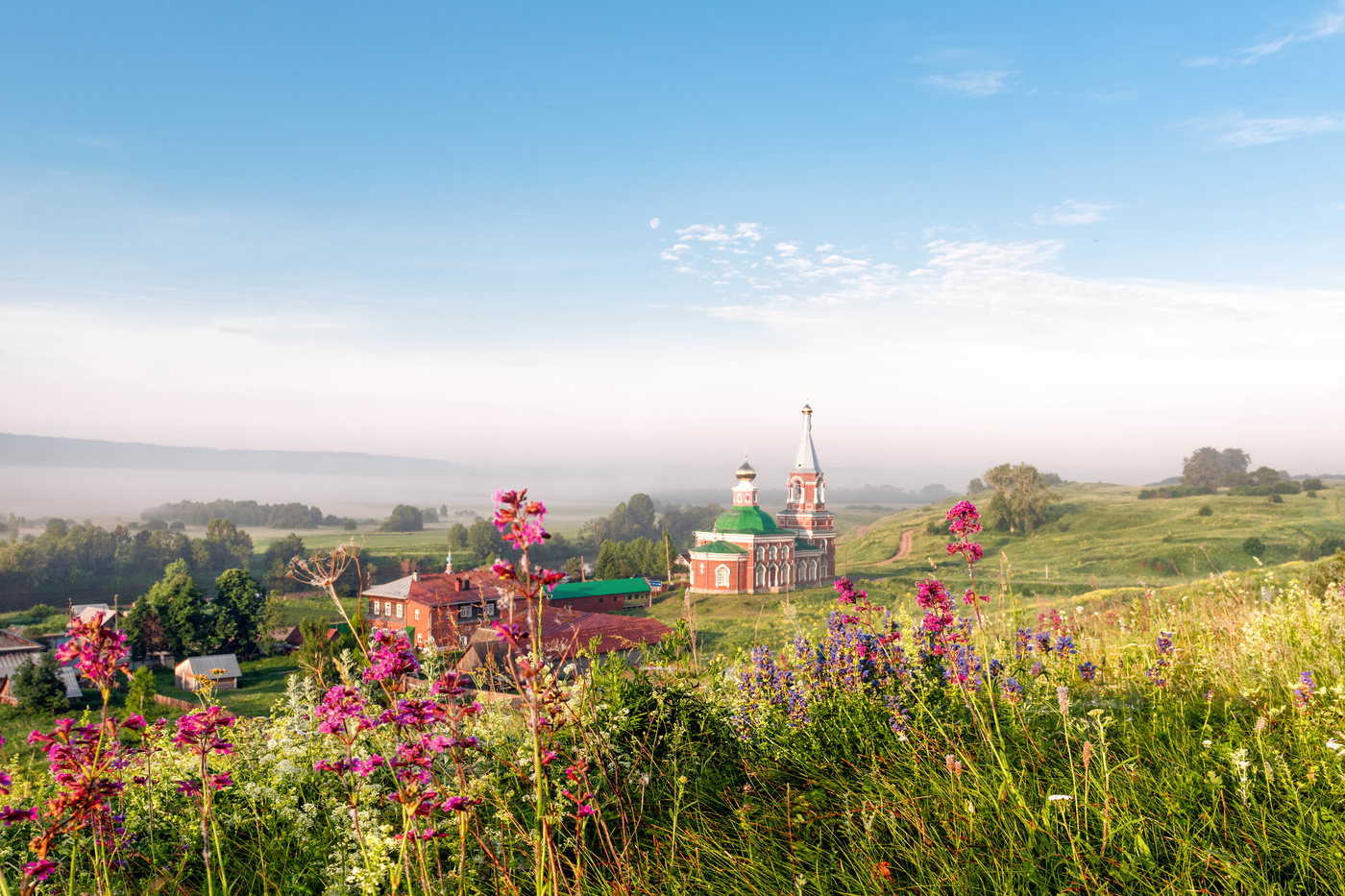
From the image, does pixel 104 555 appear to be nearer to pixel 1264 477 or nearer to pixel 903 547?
pixel 903 547

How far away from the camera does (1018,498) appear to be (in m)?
73.0

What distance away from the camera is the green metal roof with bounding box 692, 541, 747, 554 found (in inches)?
2253

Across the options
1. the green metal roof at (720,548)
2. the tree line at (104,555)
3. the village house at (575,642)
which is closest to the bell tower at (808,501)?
the green metal roof at (720,548)

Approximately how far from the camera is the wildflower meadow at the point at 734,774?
9.11ft

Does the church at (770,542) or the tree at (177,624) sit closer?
the tree at (177,624)

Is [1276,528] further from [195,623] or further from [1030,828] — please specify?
[195,623]

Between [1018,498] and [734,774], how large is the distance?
7616 centimetres

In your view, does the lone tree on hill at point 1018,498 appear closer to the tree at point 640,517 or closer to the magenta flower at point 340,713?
the tree at point 640,517

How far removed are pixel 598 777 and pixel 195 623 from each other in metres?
53.0

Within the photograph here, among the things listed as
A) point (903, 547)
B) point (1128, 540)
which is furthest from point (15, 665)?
point (1128, 540)

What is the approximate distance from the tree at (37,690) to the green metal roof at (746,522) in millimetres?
40649

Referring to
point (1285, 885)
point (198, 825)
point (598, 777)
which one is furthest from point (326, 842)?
point (1285, 885)

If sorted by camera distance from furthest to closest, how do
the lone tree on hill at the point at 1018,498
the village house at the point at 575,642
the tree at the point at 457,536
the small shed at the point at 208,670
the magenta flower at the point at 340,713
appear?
the tree at the point at 457,536
the lone tree on hill at the point at 1018,498
the small shed at the point at 208,670
the village house at the point at 575,642
the magenta flower at the point at 340,713

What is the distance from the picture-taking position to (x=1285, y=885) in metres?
2.91
